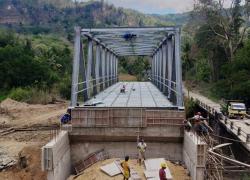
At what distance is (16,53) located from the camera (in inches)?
2051

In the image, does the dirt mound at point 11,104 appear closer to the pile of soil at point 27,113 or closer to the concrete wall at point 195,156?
the pile of soil at point 27,113

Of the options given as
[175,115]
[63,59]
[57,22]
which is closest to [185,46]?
[63,59]

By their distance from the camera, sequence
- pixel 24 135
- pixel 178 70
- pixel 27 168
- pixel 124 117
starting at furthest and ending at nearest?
1. pixel 24 135
2. pixel 27 168
3. pixel 178 70
4. pixel 124 117

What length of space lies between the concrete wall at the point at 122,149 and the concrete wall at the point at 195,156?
1883 mm

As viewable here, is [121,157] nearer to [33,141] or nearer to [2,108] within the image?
[33,141]

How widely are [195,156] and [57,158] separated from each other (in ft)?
18.7

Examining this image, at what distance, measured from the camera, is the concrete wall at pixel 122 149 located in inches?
782

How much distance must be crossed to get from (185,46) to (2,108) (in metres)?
45.4

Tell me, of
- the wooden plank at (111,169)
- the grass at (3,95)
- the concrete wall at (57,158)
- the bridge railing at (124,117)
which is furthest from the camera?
the grass at (3,95)

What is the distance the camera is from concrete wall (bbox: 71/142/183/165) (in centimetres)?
1986

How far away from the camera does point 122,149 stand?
2008cm

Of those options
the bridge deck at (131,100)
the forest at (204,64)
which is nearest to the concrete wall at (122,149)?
the bridge deck at (131,100)

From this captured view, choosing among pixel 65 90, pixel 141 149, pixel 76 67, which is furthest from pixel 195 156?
pixel 65 90

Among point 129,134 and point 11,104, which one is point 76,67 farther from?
→ point 11,104
